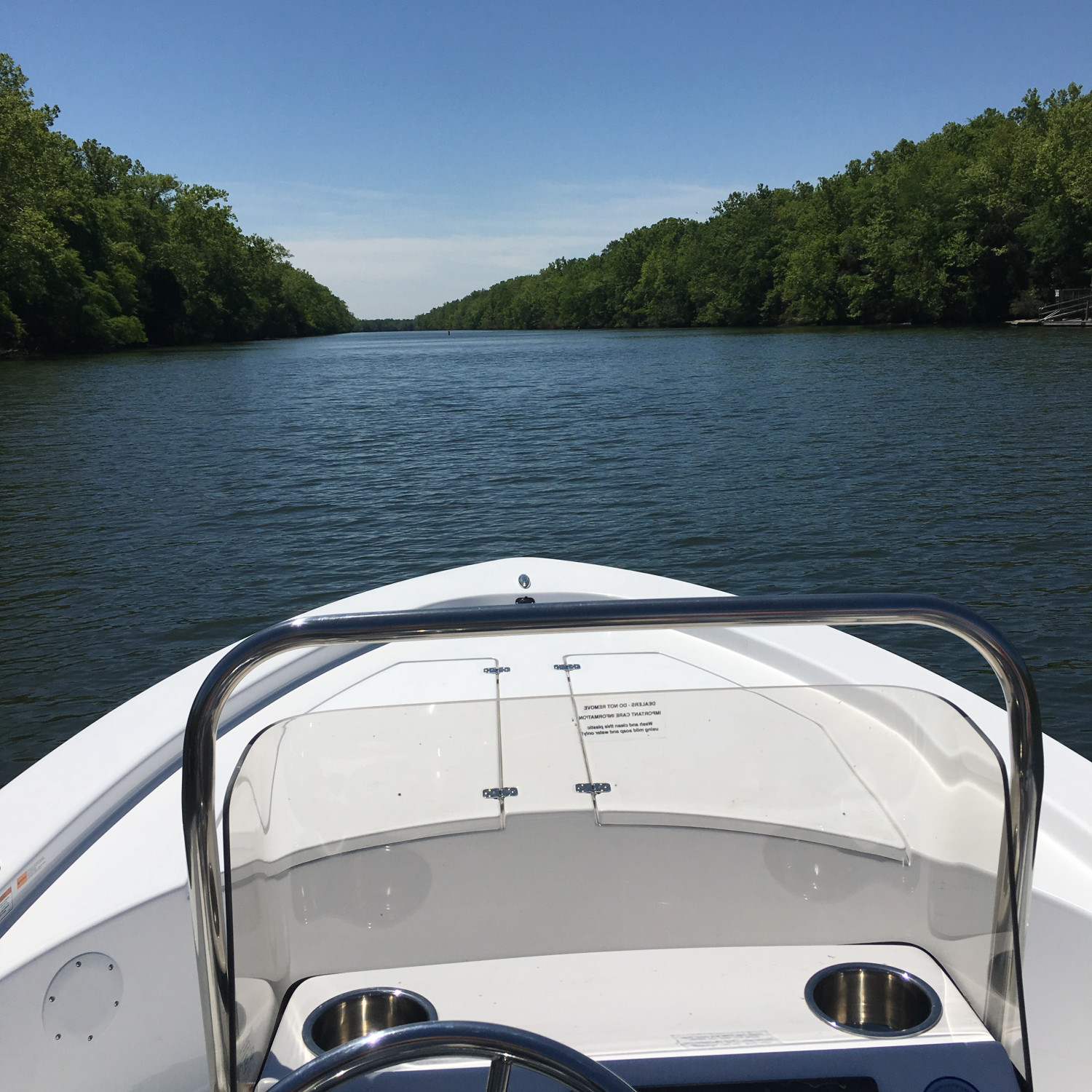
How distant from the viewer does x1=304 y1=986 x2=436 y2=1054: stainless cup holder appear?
150 centimetres

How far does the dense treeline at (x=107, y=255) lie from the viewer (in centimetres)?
3875

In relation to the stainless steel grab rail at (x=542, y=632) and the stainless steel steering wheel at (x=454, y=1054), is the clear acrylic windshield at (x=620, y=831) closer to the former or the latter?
the stainless steel grab rail at (x=542, y=632)

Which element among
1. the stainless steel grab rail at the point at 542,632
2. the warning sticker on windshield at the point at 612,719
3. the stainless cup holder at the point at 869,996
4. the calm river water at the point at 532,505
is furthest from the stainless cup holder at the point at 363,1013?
the calm river water at the point at 532,505

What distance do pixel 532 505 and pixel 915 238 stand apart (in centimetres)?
4745

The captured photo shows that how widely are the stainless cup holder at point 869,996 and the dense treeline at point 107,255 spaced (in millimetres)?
44718

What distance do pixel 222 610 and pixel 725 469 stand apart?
8096mm

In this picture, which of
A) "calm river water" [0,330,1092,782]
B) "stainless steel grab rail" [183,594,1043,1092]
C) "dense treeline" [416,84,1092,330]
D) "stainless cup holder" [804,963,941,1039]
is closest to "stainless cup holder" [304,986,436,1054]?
"stainless steel grab rail" [183,594,1043,1092]

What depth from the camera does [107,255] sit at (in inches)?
1976

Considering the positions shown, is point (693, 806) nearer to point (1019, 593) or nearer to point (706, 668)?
point (706, 668)

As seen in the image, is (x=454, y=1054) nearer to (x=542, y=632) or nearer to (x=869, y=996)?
(x=542, y=632)

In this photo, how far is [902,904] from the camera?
5.31 feet

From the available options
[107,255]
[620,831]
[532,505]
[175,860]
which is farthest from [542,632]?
[107,255]

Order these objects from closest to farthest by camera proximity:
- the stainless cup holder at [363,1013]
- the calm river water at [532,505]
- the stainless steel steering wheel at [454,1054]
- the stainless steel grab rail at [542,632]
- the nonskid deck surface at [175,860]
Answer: the stainless steel steering wheel at [454,1054], the stainless steel grab rail at [542,632], the stainless cup holder at [363,1013], the nonskid deck surface at [175,860], the calm river water at [532,505]

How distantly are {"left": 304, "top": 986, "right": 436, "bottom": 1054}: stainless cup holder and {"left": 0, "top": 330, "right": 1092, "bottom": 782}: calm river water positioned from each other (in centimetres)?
460
